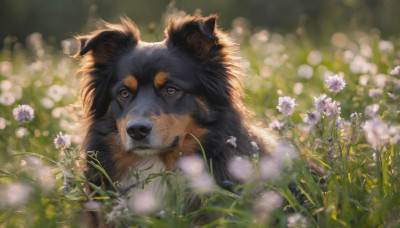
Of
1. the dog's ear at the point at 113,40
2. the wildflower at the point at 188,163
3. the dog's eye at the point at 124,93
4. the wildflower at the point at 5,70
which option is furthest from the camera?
the wildflower at the point at 5,70

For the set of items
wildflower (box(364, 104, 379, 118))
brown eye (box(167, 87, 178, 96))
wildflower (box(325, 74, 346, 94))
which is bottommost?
brown eye (box(167, 87, 178, 96))

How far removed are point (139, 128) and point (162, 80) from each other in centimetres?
61

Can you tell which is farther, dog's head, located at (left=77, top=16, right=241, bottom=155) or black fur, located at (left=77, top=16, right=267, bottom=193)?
black fur, located at (left=77, top=16, right=267, bottom=193)

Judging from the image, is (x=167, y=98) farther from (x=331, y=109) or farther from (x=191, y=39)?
(x=331, y=109)

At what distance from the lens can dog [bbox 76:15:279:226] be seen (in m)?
3.62

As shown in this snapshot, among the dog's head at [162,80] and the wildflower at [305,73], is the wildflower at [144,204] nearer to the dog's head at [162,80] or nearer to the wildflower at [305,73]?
the dog's head at [162,80]

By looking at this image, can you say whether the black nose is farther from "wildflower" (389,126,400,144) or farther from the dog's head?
"wildflower" (389,126,400,144)

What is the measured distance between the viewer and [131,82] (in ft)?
12.5

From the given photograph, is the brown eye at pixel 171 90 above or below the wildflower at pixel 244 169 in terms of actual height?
above

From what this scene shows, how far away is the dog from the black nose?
8 centimetres

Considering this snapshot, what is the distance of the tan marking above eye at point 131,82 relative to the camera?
12.5 ft

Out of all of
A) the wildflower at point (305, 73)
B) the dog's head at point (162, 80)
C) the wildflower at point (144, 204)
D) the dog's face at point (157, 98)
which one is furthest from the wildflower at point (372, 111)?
the wildflower at point (305, 73)

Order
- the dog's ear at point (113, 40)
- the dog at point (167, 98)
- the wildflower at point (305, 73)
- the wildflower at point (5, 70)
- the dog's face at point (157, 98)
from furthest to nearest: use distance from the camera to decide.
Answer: the wildflower at point (5, 70), the wildflower at point (305, 73), the dog's ear at point (113, 40), the dog at point (167, 98), the dog's face at point (157, 98)

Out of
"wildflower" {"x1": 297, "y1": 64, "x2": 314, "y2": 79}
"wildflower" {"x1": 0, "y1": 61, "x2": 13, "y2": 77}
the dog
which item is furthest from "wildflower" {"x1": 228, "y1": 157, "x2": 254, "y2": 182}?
"wildflower" {"x1": 0, "y1": 61, "x2": 13, "y2": 77}
